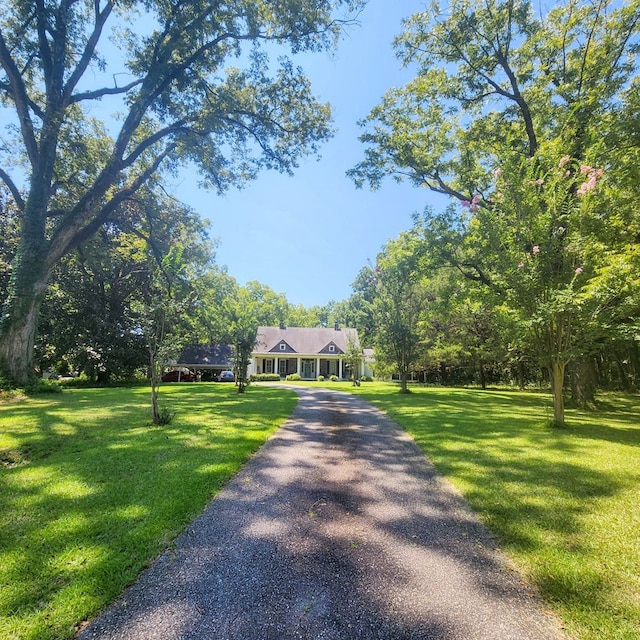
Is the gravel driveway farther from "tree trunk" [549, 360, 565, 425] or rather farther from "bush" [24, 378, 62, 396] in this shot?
"bush" [24, 378, 62, 396]

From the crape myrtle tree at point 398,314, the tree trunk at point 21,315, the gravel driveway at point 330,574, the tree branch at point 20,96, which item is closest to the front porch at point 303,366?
the crape myrtle tree at point 398,314

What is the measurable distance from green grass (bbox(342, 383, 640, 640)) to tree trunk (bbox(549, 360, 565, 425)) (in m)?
0.36

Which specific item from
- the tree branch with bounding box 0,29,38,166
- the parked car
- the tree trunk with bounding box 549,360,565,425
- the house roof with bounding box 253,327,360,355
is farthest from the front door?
the tree trunk with bounding box 549,360,565,425

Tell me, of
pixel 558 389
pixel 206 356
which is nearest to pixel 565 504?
pixel 558 389

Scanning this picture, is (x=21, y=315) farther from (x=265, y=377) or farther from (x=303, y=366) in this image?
(x=303, y=366)

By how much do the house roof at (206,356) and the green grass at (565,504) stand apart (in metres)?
32.6

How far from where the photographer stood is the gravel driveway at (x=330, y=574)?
6.64ft

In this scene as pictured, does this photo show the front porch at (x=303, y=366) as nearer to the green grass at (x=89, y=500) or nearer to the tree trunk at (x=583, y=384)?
the tree trunk at (x=583, y=384)

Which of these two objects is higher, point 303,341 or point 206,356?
point 303,341

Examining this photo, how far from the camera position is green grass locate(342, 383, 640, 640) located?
2283 millimetres

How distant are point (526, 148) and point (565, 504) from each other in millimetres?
14905

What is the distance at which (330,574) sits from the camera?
253 cm

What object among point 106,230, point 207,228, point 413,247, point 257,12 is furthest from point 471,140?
point 106,230

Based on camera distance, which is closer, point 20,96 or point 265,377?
point 20,96
